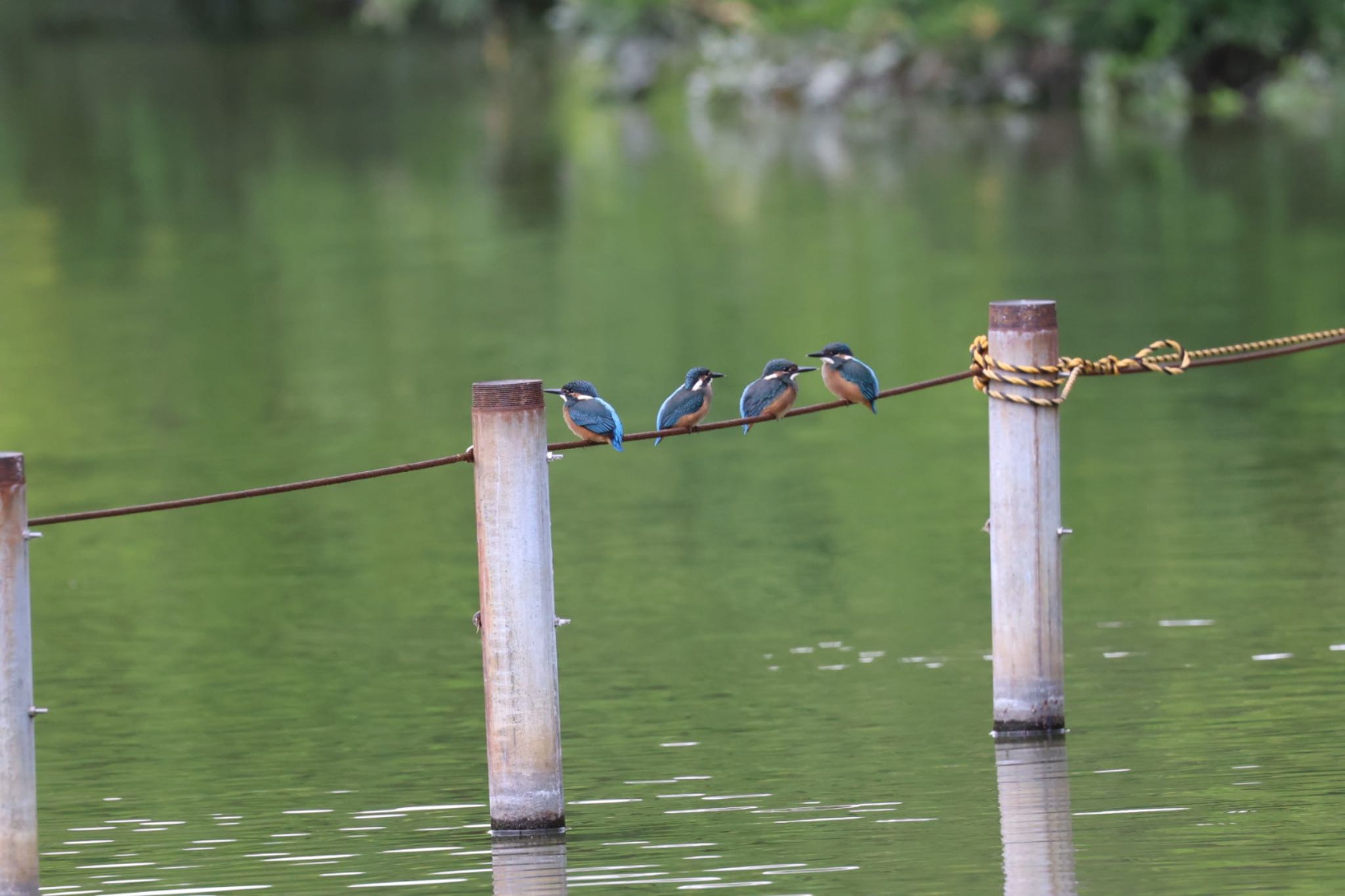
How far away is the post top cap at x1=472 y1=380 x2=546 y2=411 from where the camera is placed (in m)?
6.26

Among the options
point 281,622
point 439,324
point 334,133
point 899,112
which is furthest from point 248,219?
point 281,622

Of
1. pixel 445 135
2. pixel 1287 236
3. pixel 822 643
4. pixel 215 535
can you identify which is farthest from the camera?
pixel 445 135

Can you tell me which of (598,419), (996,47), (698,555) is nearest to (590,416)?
(598,419)

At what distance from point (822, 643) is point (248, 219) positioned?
19.6 metres

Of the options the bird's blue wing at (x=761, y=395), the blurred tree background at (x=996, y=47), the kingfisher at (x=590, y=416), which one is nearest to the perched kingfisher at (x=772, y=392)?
the bird's blue wing at (x=761, y=395)

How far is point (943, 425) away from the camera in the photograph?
13.7m

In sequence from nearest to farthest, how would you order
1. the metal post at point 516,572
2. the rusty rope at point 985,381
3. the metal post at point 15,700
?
the metal post at point 15,700, the metal post at point 516,572, the rusty rope at point 985,381

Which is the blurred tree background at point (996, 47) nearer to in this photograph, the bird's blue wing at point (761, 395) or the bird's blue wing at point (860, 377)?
the bird's blue wing at point (860, 377)

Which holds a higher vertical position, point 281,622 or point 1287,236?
point 1287,236

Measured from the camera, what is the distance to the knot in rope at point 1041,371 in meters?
6.95

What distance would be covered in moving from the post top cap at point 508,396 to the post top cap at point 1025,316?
149cm

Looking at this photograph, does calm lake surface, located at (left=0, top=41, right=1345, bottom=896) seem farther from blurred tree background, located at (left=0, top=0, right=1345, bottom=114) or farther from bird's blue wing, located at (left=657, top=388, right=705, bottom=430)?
blurred tree background, located at (left=0, top=0, right=1345, bottom=114)

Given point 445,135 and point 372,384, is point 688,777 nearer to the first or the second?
point 372,384

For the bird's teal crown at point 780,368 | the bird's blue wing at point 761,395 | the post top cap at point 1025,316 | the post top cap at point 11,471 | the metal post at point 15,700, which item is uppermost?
the post top cap at point 1025,316
